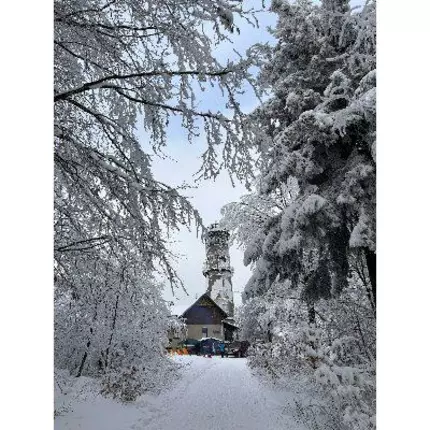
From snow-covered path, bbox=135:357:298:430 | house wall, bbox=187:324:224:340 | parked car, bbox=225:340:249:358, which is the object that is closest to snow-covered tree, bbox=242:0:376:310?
snow-covered path, bbox=135:357:298:430

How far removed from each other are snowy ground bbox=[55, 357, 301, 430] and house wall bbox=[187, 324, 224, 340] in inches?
885

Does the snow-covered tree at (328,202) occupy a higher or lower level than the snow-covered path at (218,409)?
higher

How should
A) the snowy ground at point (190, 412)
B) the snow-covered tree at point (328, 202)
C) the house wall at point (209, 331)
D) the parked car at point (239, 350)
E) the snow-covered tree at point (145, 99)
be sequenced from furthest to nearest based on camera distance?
the house wall at point (209, 331), the parked car at point (239, 350), the snowy ground at point (190, 412), the snow-covered tree at point (328, 202), the snow-covered tree at point (145, 99)

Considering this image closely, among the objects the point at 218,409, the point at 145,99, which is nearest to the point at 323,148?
the point at 145,99

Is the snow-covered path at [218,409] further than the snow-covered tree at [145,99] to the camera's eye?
Yes

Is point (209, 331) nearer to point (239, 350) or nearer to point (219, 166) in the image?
point (239, 350)

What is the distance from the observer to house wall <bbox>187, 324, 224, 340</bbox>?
101 ft

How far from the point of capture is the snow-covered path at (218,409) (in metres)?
5.14

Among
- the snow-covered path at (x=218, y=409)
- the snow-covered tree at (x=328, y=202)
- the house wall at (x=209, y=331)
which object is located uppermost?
the snow-covered tree at (x=328, y=202)

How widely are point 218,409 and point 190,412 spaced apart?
414mm

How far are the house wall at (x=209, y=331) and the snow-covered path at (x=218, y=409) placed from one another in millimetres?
21708

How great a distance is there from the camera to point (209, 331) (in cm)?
3075

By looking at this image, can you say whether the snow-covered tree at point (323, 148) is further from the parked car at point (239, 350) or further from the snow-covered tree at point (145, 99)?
the parked car at point (239, 350)

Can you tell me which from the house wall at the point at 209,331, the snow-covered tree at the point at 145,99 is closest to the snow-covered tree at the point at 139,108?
the snow-covered tree at the point at 145,99
